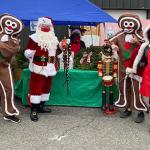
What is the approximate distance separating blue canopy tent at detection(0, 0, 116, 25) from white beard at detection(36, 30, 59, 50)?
559 mm

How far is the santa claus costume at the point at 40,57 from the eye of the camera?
20.1 ft

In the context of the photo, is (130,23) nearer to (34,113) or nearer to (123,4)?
(34,113)

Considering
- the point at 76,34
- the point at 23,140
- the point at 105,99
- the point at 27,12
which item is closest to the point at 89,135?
the point at 23,140

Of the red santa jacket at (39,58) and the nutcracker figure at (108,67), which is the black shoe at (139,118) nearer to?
the nutcracker figure at (108,67)

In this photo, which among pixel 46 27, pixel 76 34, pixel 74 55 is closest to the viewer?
pixel 46 27

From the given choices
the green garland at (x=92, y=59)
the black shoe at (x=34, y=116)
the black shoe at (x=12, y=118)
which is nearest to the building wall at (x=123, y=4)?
the green garland at (x=92, y=59)

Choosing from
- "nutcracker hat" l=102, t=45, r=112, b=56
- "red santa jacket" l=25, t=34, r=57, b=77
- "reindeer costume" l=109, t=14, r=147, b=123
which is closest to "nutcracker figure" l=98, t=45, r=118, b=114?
"nutcracker hat" l=102, t=45, r=112, b=56

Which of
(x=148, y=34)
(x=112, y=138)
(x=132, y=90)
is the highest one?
(x=148, y=34)

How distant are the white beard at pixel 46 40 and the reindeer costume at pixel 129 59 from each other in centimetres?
96

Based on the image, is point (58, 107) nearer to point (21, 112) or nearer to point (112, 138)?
point (21, 112)

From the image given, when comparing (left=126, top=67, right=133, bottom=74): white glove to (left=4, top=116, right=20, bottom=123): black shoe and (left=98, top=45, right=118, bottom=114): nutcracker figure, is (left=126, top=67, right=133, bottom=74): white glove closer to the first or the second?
(left=98, top=45, right=118, bottom=114): nutcracker figure

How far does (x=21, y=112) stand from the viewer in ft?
21.9

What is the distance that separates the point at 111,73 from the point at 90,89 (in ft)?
2.04

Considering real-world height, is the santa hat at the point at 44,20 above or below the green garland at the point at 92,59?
above
